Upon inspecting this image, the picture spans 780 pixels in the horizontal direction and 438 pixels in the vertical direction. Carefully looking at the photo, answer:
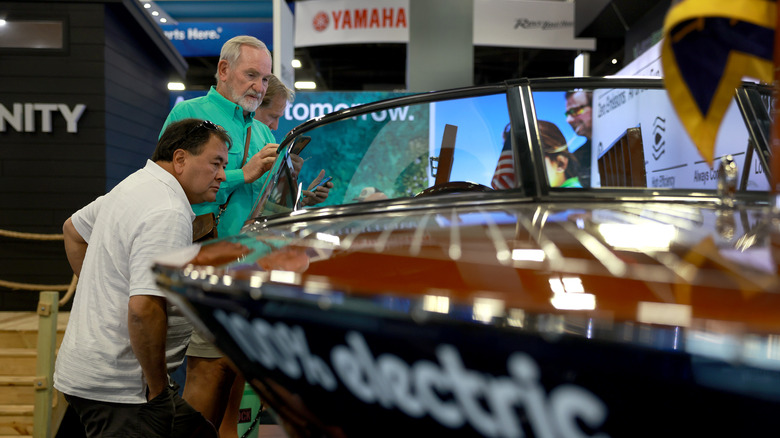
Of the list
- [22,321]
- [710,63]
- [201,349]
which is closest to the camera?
[710,63]

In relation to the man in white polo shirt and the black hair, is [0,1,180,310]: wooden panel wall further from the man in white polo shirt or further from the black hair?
the man in white polo shirt

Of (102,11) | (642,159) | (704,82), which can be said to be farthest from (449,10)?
(704,82)

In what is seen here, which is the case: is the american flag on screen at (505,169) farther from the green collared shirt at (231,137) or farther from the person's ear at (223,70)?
the person's ear at (223,70)

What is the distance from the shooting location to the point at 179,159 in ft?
6.20

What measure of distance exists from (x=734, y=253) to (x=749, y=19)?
0.97ft

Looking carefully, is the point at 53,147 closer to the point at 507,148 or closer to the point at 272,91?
the point at 272,91

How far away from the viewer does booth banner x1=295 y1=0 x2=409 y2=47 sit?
8688 millimetres

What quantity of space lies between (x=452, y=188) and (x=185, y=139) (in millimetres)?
931

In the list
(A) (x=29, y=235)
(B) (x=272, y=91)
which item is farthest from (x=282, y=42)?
(A) (x=29, y=235)

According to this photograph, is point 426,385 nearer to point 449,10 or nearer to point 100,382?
point 100,382

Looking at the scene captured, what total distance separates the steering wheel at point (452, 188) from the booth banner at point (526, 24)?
7.73m

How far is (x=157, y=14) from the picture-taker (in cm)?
885

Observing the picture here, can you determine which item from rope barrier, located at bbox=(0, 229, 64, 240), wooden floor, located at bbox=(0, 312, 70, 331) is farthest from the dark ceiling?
wooden floor, located at bbox=(0, 312, 70, 331)

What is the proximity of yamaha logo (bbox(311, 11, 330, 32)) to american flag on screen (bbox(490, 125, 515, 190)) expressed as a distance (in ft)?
26.0
